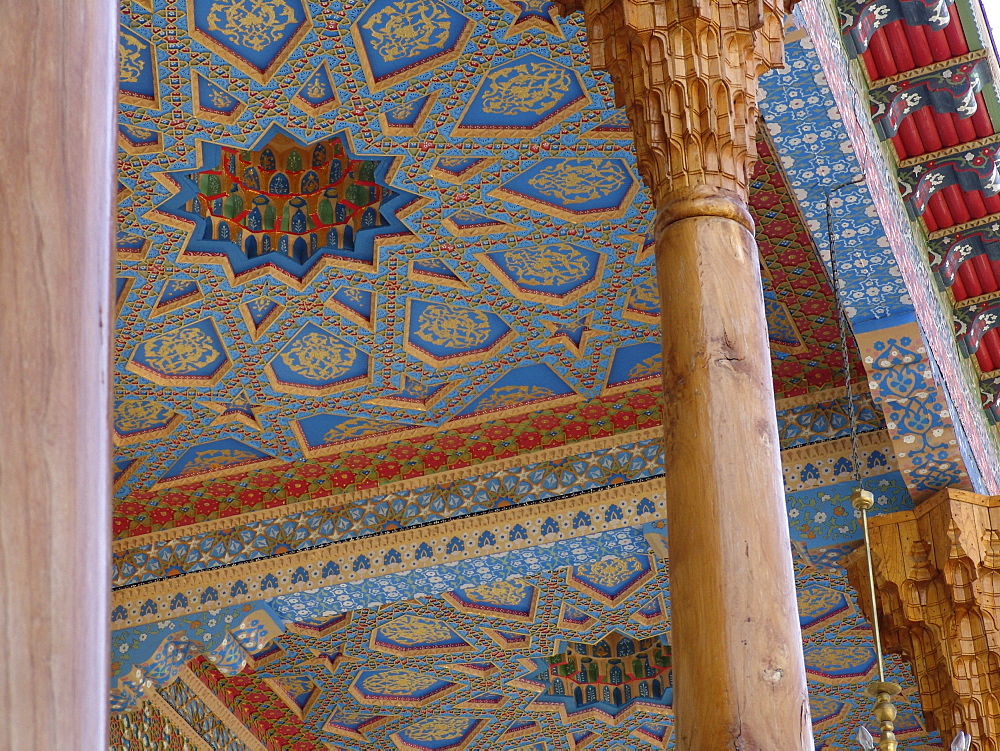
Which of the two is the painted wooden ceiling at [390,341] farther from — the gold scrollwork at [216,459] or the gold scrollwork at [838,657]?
the gold scrollwork at [838,657]

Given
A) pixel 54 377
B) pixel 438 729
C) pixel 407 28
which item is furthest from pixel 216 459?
pixel 54 377

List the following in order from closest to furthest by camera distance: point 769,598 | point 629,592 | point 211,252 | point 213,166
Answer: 1. point 769,598
2. point 213,166
3. point 211,252
4. point 629,592

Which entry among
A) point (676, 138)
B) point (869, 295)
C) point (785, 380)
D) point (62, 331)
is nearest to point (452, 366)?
point (785, 380)

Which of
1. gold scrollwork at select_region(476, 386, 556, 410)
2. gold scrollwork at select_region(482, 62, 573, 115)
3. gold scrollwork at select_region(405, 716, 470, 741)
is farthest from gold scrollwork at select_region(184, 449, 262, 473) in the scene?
gold scrollwork at select_region(405, 716, 470, 741)

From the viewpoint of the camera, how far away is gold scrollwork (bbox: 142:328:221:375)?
684cm

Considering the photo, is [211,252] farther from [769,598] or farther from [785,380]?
[769,598]

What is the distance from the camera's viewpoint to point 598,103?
223 inches

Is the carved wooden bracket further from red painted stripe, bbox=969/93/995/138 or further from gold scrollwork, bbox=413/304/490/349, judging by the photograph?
gold scrollwork, bbox=413/304/490/349

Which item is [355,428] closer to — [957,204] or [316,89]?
[316,89]

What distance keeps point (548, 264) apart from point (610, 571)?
2.40 m

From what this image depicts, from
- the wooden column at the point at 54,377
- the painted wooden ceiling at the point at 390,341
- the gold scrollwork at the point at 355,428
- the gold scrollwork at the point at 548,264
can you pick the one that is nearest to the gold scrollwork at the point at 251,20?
the painted wooden ceiling at the point at 390,341

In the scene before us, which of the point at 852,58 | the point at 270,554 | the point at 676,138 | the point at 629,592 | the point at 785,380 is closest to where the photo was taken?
the point at 676,138

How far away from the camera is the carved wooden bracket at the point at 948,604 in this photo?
553cm

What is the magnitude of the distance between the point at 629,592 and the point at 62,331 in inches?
298
